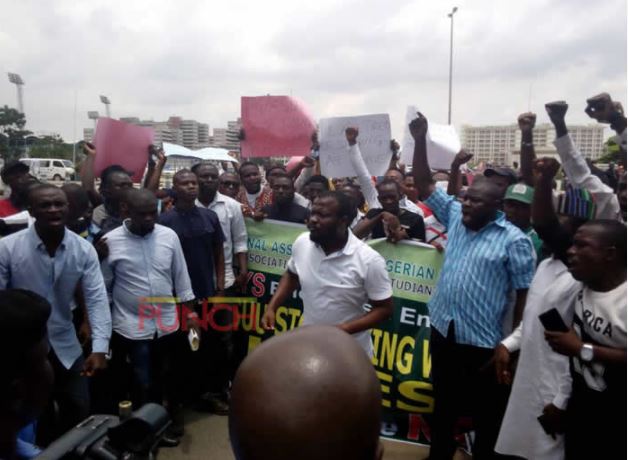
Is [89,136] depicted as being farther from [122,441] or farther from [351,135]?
[122,441]

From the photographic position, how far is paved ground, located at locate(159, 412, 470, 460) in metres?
3.63

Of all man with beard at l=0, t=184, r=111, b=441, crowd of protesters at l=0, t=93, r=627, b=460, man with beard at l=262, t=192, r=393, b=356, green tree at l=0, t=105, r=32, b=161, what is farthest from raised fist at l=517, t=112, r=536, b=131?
green tree at l=0, t=105, r=32, b=161

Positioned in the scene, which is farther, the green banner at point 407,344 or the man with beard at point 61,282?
the green banner at point 407,344

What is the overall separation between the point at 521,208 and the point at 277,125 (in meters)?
3.03

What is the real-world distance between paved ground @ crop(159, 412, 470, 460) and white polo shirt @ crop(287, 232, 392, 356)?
99cm

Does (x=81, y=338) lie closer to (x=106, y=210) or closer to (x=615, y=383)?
(x=106, y=210)

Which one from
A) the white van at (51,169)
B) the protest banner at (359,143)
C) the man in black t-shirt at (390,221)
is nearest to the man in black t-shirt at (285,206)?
the protest banner at (359,143)

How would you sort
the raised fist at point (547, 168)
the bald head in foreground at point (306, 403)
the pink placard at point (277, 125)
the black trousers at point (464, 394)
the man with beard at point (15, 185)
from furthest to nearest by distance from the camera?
the pink placard at point (277, 125) → the man with beard at point (15, 185) → the black trousers at point (464, 394) → the raised fist at point (547, 168) → the bald head in foreground at point (306, 403)

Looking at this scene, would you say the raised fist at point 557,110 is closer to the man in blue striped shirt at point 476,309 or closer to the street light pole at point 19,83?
the man in blue striped shirt at point 476,309

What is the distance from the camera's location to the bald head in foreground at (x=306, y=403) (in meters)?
0.99

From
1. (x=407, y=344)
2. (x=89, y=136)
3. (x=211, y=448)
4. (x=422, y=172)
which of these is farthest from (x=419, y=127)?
(x=89, y=136)

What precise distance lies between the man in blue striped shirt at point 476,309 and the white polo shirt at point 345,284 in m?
0.41

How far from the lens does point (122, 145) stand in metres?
5.37

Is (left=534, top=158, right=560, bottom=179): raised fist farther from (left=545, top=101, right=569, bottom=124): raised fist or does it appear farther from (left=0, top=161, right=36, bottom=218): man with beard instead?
(left=0, top=161, right=36, bottom=218): man with beard
